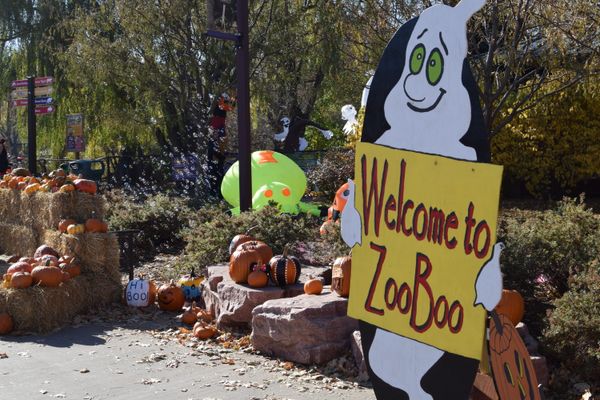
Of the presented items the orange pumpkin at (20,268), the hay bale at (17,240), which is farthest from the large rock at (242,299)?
the hay bale at (17,240)

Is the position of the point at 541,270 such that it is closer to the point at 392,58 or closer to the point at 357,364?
the point at 357,364

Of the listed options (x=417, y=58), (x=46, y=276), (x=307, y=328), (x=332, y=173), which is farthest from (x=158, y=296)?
(x=332, y=173)

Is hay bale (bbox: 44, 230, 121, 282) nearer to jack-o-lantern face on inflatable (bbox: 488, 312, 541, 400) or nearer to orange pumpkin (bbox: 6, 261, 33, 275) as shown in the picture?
orange pumpkin (bbox: 6, 261, 33, 275)

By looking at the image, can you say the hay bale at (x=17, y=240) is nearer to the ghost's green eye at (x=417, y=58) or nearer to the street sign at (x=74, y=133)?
the street sign at (x=74, y=133)

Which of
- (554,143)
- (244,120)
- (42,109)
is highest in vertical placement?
(42,109)

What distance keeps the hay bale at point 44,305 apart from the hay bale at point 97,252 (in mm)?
427

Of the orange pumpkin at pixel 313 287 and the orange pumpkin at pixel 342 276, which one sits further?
the orange pumpkin at pixel 313 287

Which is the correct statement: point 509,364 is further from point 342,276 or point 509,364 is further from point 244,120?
point 244,120

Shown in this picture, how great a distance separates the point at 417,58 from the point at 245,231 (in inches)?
237

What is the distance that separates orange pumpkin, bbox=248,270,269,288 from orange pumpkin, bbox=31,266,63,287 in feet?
Result: 6.54

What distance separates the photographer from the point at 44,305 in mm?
7625

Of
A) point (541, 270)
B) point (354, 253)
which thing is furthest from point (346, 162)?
point (354, 253)

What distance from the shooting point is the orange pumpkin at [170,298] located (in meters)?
8.42

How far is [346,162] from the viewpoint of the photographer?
56.4ft
